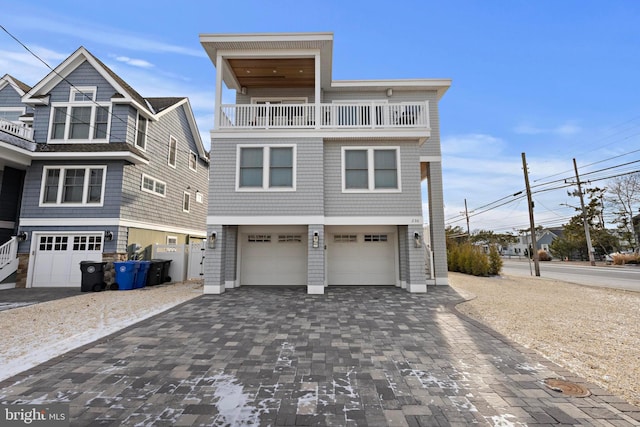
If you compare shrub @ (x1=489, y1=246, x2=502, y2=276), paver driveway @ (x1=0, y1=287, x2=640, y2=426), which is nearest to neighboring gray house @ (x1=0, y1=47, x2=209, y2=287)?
paver driveway @ (x1=0, y1=287, x2=640, y2=426)

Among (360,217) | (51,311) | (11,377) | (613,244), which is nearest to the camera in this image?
(11,377)

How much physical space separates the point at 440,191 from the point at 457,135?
1311 centimetres

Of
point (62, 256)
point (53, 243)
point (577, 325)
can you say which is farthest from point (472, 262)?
point (53, 243)

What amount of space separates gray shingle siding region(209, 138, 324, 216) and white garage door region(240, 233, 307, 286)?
4.95 ft

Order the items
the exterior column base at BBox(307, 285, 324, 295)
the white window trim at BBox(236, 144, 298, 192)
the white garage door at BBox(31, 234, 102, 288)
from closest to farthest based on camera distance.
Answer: the exterior column base at BBox(307, 285, 324, 295) < the white window trim at BBox(236, 144, 298, 192) < the white garage door at BBox(31, 234, 102, 288)

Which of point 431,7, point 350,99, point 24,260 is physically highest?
point 431,7

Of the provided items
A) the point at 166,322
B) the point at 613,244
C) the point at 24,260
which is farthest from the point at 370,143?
the point at 613,244

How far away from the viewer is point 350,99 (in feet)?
38.0

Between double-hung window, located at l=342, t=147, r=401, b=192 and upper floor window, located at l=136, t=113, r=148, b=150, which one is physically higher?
upper floor window, located at l=136, t=113, r=148, b=150

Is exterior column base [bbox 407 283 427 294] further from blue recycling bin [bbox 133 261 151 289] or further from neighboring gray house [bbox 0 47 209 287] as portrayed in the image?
neighboring gray house [bbox 0 47 209 287]

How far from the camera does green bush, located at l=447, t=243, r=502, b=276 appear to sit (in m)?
14.5

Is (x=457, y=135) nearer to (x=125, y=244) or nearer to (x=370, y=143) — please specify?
(x=370, y=143)

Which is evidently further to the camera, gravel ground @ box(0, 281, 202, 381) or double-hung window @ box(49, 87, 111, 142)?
double-hung window @ box(49, 87, 111, 142)

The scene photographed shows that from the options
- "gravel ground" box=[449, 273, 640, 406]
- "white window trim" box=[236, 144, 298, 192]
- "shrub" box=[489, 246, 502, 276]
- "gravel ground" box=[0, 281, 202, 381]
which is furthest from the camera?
"shrub" box=[489, 246, 502, 276]
